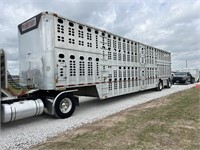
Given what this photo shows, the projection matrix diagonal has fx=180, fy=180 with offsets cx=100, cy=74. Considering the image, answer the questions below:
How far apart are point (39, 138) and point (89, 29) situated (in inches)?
187

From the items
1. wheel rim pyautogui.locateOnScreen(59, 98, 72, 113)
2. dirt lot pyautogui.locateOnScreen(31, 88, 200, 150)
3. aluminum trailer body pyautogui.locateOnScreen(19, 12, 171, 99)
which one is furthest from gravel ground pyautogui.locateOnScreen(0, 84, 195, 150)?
aluminum trailer body pyautogui.locateOnScreen(19, 12, 171, 99)

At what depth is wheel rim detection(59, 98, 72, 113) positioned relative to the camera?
6.56 meters

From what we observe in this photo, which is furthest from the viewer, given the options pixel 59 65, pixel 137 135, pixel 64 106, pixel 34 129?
pixel 64 106

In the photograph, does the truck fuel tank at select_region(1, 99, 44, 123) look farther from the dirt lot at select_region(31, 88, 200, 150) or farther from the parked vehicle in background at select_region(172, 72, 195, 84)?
the parked vehicle in background at select_region(172, 72, 195, 84)

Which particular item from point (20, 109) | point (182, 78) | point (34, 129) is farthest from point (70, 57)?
point (182, 78)

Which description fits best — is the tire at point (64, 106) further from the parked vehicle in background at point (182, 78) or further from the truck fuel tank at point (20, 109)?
the parked vehicle in background at point (182, 78)

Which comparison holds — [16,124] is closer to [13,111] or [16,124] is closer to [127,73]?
[13,111]

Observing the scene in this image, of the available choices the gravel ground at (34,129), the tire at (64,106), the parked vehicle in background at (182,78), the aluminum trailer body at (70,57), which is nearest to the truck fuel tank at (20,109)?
the gravel ground at (34,129)

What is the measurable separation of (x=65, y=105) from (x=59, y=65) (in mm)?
1544

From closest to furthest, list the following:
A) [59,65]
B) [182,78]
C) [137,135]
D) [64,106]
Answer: [137,135] < [59,65] < [64,106] < [182,78]

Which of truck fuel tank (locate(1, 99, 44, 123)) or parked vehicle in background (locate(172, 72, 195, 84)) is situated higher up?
parked vehicle in background (locate(172, 72, 195, 84))

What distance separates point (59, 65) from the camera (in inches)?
247

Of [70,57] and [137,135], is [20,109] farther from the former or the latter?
[137,135]

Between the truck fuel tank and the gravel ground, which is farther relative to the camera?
the truck fuel tank
